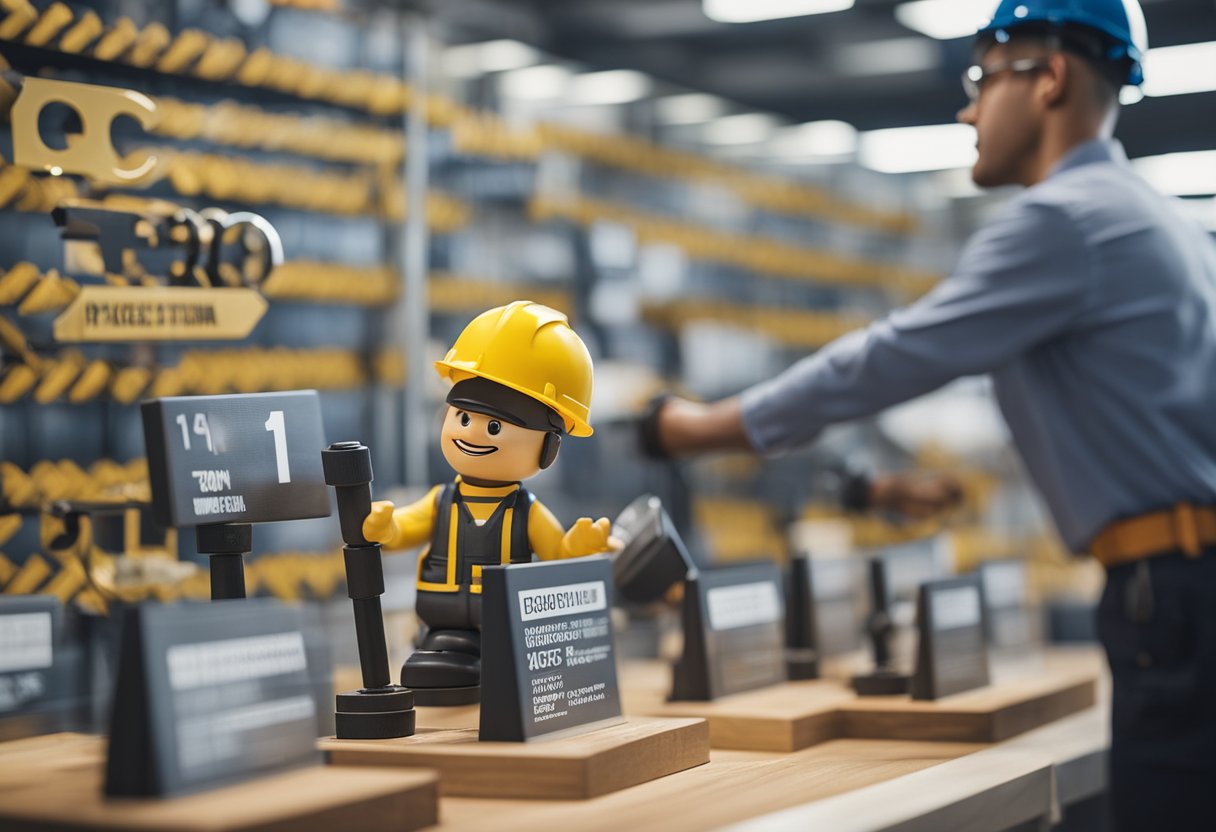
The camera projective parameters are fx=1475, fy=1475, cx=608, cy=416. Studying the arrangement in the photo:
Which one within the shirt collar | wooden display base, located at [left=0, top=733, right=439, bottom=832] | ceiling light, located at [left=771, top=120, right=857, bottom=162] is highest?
ceiling light, located at [left=771, top=120, right=857, bottom=162]

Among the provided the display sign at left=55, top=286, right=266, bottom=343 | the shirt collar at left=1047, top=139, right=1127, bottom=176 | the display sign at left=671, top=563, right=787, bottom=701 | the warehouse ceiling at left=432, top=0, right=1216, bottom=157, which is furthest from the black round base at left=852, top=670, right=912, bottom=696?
the warehouse ceiling at left=432, top=0, right=1216, bottom=157

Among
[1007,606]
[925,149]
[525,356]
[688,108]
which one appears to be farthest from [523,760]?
[925,149]

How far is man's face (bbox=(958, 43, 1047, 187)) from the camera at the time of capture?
182 centimetres

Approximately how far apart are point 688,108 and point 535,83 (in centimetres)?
98

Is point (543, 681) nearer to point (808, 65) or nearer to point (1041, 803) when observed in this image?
point (1041, 803)

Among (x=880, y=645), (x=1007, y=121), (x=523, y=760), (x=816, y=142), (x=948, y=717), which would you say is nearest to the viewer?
(x=523, y=760)

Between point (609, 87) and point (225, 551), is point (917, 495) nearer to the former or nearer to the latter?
point (225, 551)

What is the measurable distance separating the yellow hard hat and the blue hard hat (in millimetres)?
677

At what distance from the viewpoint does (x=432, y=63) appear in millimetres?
3920

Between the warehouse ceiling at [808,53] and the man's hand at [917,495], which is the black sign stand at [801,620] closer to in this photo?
the man's hand at [917,495]

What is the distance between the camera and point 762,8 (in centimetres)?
562

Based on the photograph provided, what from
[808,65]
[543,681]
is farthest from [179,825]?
[808,65]

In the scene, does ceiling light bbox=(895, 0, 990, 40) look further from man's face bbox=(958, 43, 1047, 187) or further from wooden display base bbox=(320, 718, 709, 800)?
wooden display base bbox=(320, 718, 709, 800)

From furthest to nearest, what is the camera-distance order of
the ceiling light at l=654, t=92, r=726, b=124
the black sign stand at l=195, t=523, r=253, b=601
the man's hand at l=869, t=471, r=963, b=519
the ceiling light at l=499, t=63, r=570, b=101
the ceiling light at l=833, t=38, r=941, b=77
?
1. the ceiling light at l=833, t=38, r=941, b=77
2. the ceiling light at l=654, t=92, r=726, b=124
3. the ceiling light at l=499, t=63, r=570, b=101
4. the man's hand at l=869, t=471, r=963, b=519
5. the black sign stand at l=195, t=523, r=253, b=601
